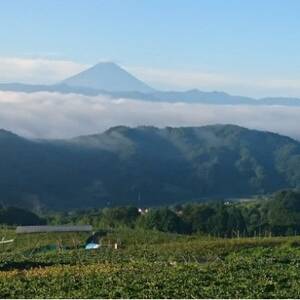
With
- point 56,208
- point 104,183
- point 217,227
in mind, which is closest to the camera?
point 217,227

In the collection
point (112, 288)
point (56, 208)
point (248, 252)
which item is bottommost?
point (56, 208)

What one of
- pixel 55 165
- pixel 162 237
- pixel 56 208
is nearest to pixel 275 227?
pixel 162 237

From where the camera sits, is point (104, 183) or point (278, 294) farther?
point (104, 183)

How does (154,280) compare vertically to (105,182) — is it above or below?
above

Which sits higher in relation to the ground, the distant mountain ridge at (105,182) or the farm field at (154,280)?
the farm field at (154,280)

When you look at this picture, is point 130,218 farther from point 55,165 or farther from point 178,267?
point 55,165

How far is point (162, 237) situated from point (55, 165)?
472 ft

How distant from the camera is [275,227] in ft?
224

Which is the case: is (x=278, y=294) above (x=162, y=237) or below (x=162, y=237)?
above

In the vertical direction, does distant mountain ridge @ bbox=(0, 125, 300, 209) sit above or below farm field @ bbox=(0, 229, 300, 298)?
below

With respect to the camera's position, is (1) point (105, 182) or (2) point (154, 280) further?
(1) point (105, 182)

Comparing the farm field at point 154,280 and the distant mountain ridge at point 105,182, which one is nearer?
the farm field at point 154,280

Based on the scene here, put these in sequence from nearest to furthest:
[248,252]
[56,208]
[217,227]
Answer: [248,252], [217,227], [56,208]

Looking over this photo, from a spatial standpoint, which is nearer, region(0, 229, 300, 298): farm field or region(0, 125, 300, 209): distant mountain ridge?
region(0, 229, 300, 298): farm field
